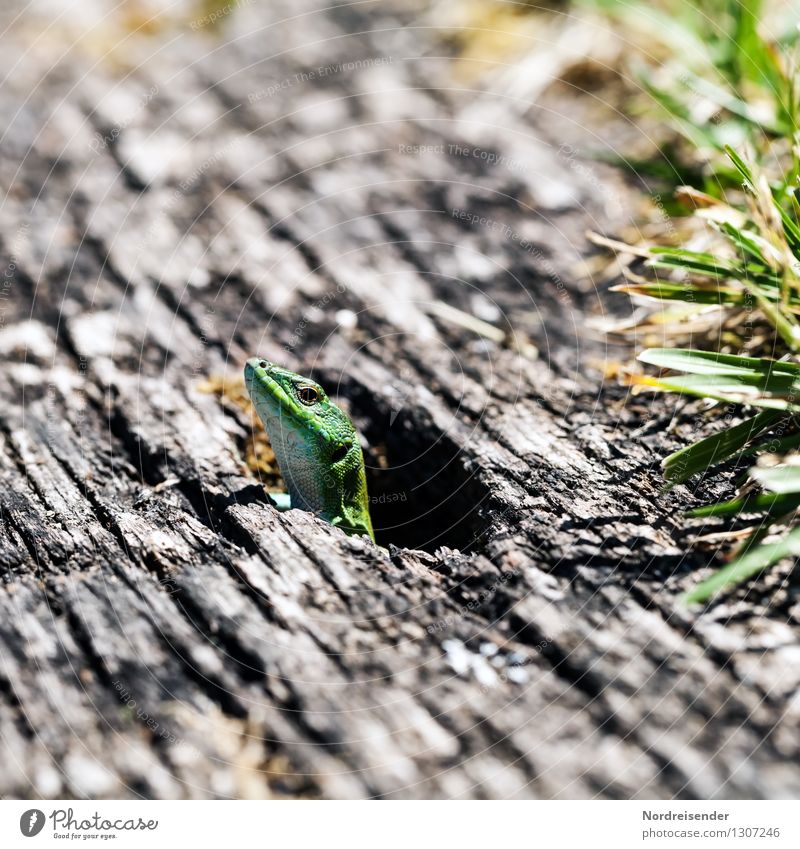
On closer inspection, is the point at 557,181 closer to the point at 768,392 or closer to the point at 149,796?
the point at 768,392

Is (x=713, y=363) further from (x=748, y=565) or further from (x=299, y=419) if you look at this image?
(x=299, y=419)

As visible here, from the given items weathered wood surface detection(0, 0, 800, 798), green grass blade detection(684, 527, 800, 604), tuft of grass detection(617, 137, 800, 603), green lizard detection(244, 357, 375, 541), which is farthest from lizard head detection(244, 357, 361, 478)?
green grass blade detection(684, 527, 800, 604)

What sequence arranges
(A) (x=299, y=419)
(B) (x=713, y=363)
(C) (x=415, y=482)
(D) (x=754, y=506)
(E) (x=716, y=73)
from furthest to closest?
(E) (x=716, y=73) < (C) (x=415, y=482) < (A) (x=299, y=419) < (B) (x=713, y=363) < (D) (x=754, y=506)

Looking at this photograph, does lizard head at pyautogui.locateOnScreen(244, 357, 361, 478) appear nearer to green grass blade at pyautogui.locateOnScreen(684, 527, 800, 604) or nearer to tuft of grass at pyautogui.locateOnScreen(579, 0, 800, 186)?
green grass blade at pyautogui.locateOnScreen(684, 527, 800, 604)

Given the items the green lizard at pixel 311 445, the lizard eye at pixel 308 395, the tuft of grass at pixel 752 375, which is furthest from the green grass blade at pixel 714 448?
the lizard eye at pixel 308 395

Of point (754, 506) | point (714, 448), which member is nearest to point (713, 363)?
point (714, 448)

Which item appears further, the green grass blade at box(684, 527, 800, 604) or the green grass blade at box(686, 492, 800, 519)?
the green grass blade at box(686, 492, 800, 519)

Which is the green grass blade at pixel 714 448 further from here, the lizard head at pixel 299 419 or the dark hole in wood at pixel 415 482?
the lizard head at pixel 299 419
